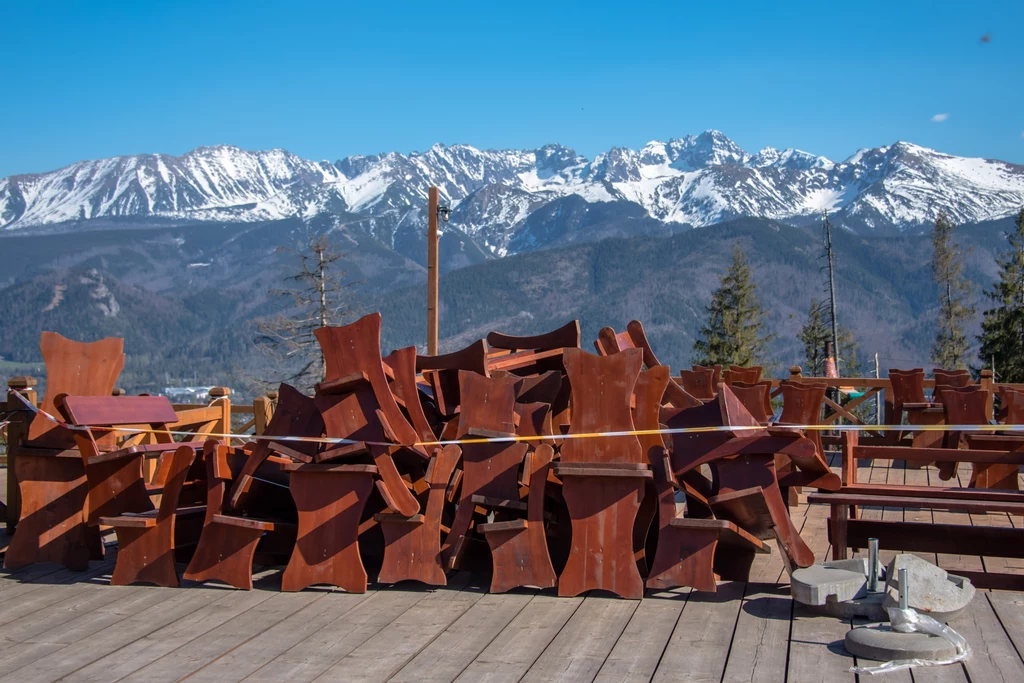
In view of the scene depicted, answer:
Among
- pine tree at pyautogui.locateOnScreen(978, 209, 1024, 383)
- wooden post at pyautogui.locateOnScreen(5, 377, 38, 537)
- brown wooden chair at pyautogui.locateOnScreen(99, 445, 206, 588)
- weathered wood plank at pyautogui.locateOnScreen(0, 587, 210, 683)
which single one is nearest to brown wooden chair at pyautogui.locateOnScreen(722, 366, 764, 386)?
brown wooden chair at pyautogui.locateOnScreen(99, 445, 206, 588)

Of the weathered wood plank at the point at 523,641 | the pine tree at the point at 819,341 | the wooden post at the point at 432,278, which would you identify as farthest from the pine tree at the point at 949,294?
the weathered wood plank at the point at 523,641

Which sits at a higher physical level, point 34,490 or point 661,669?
point 34,490

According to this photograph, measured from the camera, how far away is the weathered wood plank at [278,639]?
4.45 metres

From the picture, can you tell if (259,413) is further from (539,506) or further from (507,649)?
(507,649)

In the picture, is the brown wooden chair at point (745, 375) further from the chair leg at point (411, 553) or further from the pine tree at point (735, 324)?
the pine tree at point (735, 324)

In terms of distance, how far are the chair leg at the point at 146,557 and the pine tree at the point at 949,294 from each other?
6809 centimetres

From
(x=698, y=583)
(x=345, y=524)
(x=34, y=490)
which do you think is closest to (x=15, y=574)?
(x=34, y=490)

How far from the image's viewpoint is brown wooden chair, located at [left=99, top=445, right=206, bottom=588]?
5.96 metres

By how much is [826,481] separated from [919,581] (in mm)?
987

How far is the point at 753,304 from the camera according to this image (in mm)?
71562

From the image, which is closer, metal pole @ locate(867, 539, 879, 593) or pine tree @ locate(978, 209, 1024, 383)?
metal pole @ locate(867, 539, 879, 593)

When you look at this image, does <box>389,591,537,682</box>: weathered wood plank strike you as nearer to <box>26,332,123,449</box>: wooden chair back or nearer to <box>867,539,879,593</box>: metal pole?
<box>867,539,879,593</box>: metal pole

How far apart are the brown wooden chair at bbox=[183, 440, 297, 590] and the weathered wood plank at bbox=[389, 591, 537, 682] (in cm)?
133

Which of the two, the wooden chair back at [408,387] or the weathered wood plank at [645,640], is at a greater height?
the wooden chair back at [408,387]
